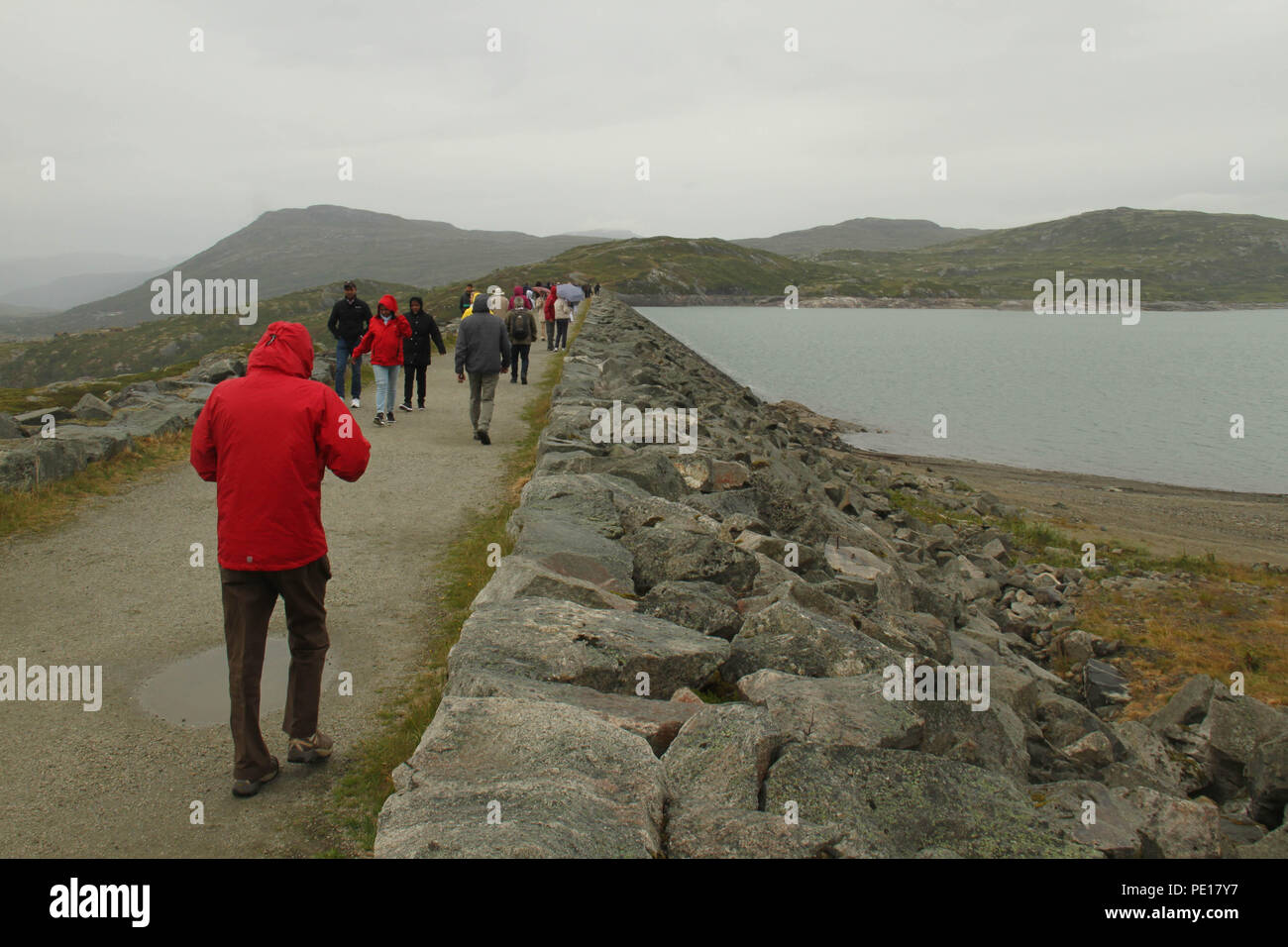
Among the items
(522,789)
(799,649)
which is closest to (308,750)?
(522,789)

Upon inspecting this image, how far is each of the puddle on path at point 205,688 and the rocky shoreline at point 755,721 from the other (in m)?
1.69

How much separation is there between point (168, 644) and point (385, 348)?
11.1 metres

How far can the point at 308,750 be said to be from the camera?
605 cm

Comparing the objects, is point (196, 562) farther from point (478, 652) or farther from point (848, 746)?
point (848, 746)

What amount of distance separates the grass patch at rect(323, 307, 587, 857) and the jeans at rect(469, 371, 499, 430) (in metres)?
4.24

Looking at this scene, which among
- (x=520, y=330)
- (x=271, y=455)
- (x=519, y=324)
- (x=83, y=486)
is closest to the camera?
(x=271, y=455)

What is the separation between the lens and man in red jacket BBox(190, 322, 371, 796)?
18.2 feet

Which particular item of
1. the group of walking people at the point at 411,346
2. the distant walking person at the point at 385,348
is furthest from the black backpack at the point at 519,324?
the distant walking person at the point at 385,348

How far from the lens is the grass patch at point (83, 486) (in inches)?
Result: 457

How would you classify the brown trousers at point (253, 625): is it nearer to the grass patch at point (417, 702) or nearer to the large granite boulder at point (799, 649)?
the grass patch at point (417, 702)

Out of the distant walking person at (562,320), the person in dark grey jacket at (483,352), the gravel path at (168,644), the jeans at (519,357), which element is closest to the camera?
the gravel path at (168,644)

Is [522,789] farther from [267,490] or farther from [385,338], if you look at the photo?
[385,338]

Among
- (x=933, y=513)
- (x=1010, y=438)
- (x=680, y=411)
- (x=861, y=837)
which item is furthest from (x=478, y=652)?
(x=1010, y=438)
